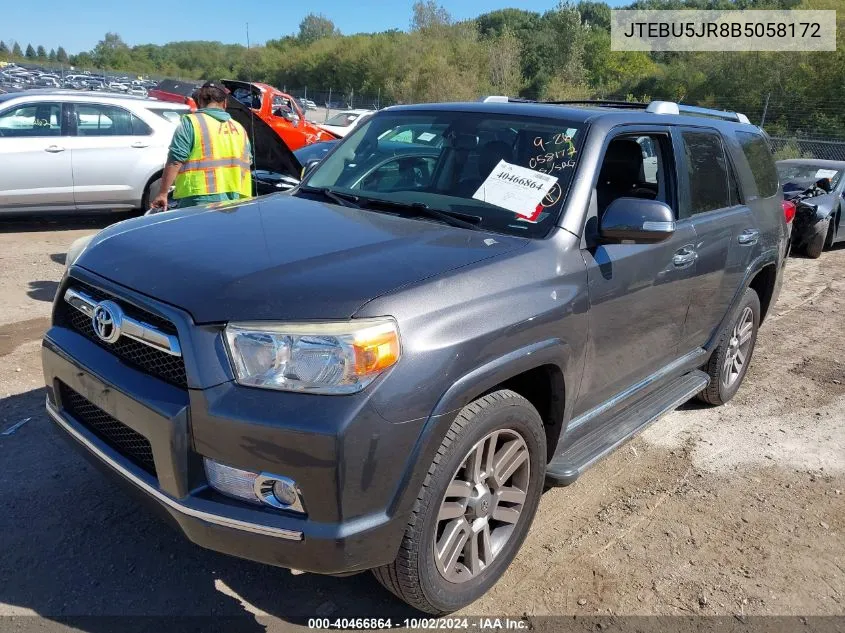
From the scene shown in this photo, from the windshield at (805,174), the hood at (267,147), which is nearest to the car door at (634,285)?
the hood at (267,147)

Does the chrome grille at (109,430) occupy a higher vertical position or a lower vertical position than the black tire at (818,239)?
higher

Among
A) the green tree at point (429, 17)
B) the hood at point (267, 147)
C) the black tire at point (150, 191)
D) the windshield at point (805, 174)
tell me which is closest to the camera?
the hood at point (267, 147)

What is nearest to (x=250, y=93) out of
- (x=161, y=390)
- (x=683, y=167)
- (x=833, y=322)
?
(x=833, y=322)

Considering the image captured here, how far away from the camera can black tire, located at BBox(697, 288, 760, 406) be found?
15.2ft

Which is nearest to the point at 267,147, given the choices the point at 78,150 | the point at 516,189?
the point at 78,150

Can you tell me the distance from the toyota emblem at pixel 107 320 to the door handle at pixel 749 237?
352cm

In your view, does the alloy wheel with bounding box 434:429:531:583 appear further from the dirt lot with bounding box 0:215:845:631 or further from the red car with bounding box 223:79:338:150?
the red car with bounding box 223:79:338:150

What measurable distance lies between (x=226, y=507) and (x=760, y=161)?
4.32 m

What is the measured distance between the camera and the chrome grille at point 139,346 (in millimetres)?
2338

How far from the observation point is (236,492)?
227 cm

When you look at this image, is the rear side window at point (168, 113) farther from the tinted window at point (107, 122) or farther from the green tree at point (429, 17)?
the green tree at point (429, 17)

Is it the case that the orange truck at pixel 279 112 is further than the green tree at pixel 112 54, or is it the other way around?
the green tree at pixel 112 54

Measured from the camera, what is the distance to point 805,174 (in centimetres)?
1182

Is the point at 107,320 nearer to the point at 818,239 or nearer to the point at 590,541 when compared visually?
the point at 590,541
